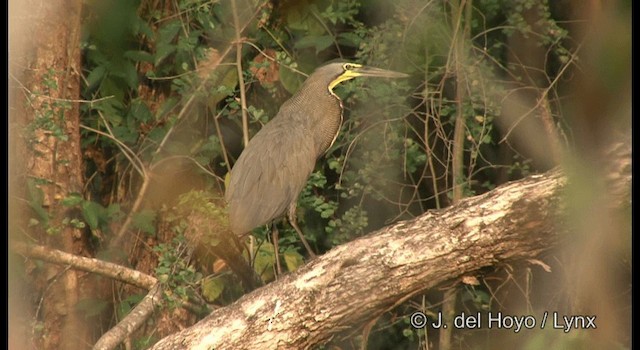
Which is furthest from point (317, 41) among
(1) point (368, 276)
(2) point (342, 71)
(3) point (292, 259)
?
(1) point (368, 276)

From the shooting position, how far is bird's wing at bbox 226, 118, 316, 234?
244cm

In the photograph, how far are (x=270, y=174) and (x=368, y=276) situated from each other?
0.69 metres

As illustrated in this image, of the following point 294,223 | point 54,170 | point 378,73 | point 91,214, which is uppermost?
point 378,73

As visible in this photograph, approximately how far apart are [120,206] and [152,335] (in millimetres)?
640

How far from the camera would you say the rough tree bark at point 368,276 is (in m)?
1.87

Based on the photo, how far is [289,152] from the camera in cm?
254

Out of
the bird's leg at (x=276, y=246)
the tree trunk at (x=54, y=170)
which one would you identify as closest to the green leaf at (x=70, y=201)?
the tree trunk at (x=54, y=170)

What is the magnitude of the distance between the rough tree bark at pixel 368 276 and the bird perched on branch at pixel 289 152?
43cm

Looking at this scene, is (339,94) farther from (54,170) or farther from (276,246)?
(54,170)

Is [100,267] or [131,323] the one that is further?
[100,267]

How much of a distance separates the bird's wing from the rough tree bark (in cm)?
46

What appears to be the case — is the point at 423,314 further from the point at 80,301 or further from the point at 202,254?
the point at 80,301

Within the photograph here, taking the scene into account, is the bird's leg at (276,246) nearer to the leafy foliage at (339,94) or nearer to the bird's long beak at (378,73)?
the leafy foliage at (339,94)

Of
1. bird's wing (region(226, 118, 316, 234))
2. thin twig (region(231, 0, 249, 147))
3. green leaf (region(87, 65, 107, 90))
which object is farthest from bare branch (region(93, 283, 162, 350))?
green leaf (region(87, 65, 107, 90))
